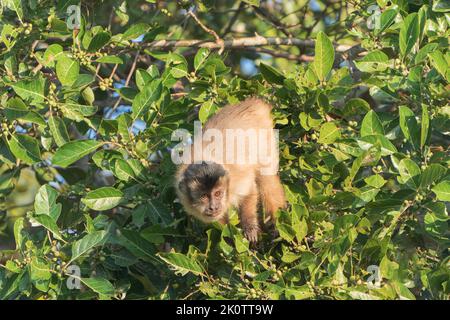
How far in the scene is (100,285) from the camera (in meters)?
4.29

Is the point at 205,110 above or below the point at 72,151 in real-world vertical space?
above

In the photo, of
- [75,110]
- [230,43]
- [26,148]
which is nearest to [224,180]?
[75,110]

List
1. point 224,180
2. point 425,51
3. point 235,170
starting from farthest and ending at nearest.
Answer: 1. point 235,170
2. point 224,180
3. point 425,51

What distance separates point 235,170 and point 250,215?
36 centimetres

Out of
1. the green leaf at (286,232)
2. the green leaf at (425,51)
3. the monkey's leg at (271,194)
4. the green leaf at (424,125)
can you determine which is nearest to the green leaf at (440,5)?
the green leaf at (425,51)

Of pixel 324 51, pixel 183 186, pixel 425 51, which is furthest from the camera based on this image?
pixel 183 186

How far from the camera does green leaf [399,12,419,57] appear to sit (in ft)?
14.7

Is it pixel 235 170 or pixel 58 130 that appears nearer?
pixel 58 130

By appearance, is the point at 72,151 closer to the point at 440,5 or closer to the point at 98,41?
the point at 98,41

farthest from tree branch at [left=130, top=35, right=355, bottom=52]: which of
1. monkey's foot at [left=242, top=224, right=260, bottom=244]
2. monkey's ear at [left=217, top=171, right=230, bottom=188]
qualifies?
monkey's foot at [left=242, top=224, right=260, bottom=244]

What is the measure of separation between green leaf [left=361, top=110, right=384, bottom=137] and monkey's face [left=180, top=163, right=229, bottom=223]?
3.80 ft

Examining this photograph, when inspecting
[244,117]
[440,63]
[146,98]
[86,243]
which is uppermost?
[440,63]

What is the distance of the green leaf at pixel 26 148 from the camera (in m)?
4.64

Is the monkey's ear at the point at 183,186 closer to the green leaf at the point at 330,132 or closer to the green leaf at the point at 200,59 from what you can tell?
the green leaf at the point at 200,59
